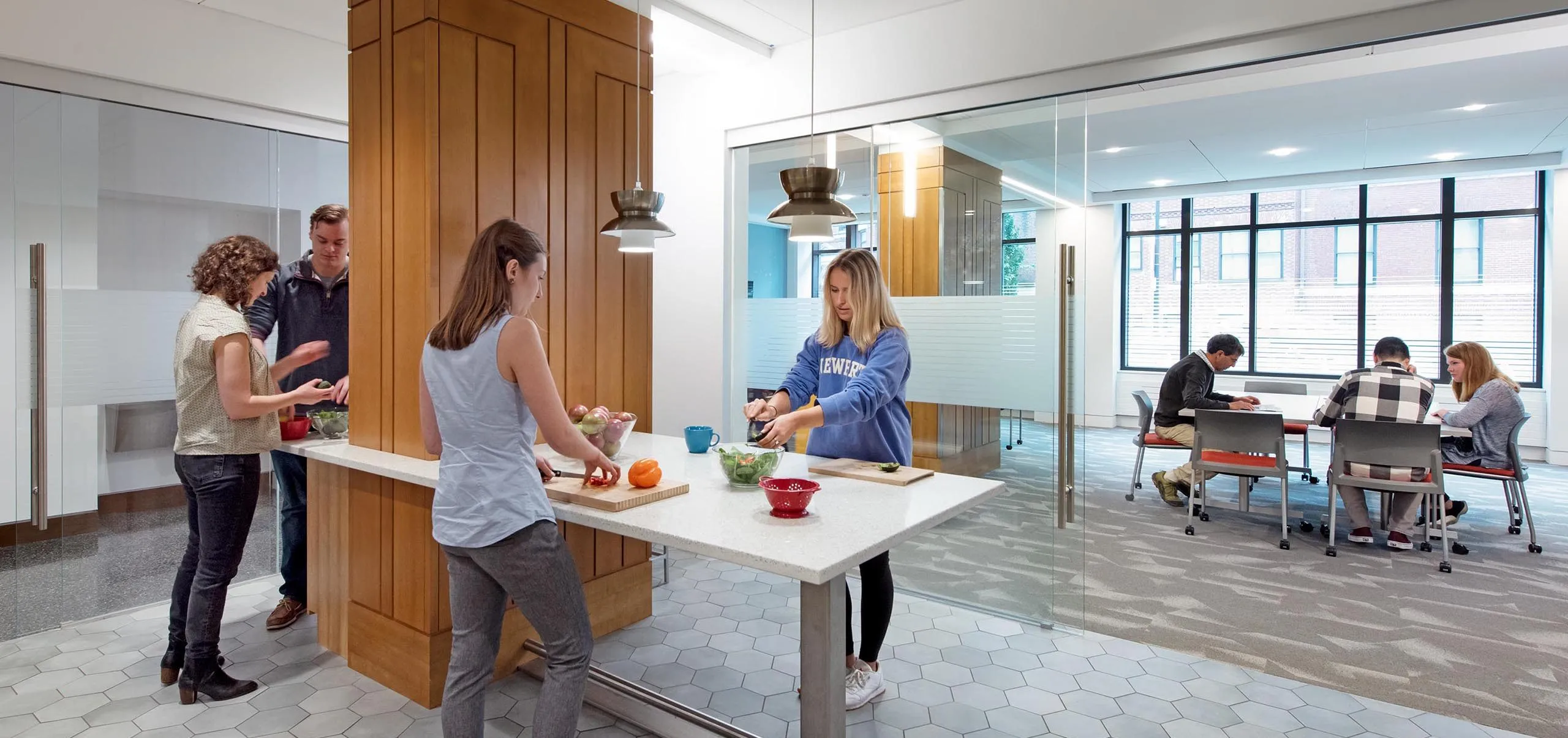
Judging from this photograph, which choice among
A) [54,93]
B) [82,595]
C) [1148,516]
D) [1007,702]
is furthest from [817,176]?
[1148,516]

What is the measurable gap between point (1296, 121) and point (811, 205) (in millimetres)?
5459

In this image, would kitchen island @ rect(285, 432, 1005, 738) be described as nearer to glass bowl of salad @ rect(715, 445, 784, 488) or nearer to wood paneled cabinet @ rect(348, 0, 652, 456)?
glass bowl of salad @ rect(715, 445, 784, 488)

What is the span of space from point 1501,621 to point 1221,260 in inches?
272

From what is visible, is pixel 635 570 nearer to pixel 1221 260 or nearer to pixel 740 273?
pixel 740 273

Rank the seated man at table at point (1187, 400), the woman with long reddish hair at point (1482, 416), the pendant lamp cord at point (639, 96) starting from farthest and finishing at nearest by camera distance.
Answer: the seated man at table at point (1187, 400) < the woman with long reddish hair at point (1482, 416) < the pendant lamp cord at point (639, 96)

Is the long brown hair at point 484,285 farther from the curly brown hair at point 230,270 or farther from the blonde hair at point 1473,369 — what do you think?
the blonde hair at point 1473,369

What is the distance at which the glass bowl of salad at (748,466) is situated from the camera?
7.14ft

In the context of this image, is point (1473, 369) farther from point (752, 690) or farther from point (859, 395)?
point (752, 690)

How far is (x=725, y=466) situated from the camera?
7.20 feet

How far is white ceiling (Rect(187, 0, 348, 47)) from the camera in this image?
363 centimetres

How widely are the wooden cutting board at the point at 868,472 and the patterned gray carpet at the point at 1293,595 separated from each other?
4.49 feet

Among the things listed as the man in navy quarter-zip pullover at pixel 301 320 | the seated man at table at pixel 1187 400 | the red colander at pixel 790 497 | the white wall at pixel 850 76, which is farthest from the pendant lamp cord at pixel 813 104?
the seated man at table at pixel 1187 400

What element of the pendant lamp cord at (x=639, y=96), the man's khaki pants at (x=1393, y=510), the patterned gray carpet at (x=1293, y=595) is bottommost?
the patterned gray carpet at (x=1293, y=595)

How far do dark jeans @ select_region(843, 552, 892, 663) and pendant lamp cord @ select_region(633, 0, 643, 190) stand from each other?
177 centimetres
